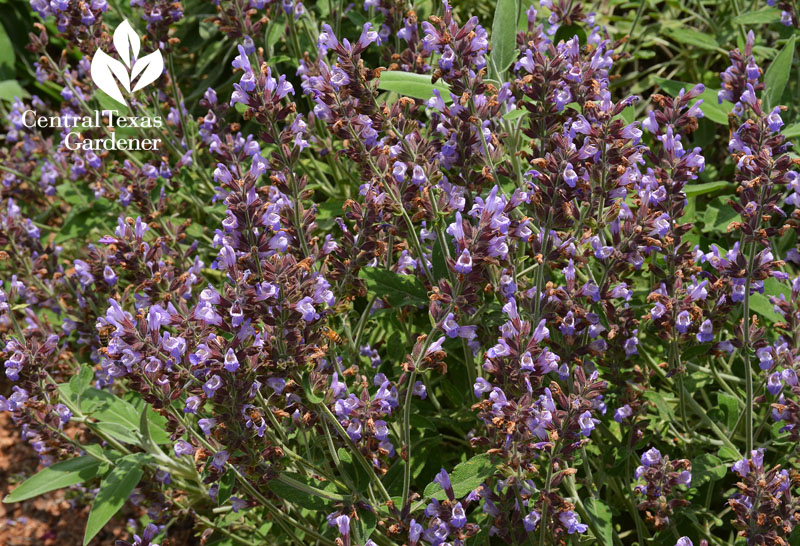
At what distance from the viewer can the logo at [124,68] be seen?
4152 millimetres

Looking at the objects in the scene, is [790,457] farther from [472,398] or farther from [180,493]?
[180,493]

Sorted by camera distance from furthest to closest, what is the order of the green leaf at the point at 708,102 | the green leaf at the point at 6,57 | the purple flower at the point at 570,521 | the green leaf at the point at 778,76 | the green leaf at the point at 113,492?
the green leaf at the point at 6,57
the green leaf at the point at 708,102
the green leaf at the point at 778,76
the green leaf at the point at 113,492
the purple flower at the point at 570,521

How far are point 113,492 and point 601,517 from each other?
1.81 m

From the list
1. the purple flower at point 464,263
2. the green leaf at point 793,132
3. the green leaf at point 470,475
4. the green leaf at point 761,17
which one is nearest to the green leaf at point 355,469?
the green leaf at point 470,475

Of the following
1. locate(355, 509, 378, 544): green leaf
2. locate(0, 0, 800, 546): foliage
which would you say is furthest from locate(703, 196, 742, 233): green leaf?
locate(355, 509, 378, 544): green leaf

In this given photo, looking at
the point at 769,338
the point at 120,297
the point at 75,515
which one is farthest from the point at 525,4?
the point at 75,515

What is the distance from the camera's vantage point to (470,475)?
2.50 meters

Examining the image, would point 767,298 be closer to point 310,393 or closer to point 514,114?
point 514,114

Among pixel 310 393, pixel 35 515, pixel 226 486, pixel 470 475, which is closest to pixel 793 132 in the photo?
pixel 470 475

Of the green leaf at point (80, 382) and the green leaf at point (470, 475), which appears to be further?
the green leaf at point (80, 382)

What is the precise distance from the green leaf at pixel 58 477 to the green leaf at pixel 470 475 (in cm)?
153

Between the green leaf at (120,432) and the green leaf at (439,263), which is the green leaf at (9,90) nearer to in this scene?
the green leaf at (120,432)

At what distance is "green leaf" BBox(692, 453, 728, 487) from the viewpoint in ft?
9.26

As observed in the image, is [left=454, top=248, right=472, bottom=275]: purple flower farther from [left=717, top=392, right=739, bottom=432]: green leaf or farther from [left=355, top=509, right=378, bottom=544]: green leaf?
[left=717, top=392, right=739, bottom=432]: green leaf
